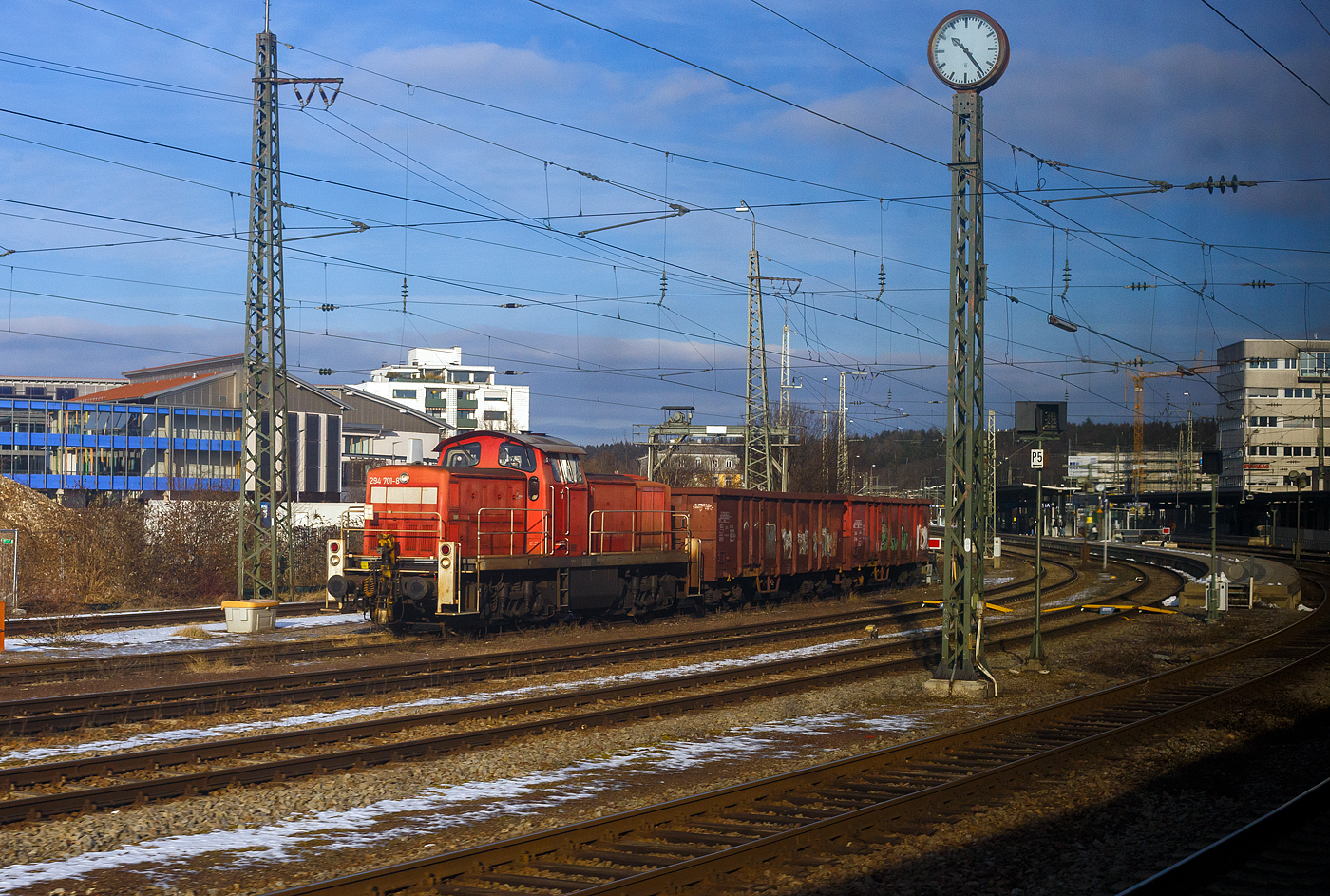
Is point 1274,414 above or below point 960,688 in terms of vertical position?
above

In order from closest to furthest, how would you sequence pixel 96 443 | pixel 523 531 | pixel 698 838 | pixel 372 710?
1. pixel 698 838
2. pixel 372 710
3. pixel 523 531
4. pixel 96 443

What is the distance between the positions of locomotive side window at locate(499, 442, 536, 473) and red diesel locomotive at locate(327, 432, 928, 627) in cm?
2

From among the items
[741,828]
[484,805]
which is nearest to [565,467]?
[484,805]

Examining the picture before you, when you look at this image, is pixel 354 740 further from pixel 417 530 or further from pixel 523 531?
pixel 523 531

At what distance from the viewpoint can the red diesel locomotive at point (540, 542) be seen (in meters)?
19.5

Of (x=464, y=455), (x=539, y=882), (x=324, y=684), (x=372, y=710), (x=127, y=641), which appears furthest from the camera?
(x=464, y=455)

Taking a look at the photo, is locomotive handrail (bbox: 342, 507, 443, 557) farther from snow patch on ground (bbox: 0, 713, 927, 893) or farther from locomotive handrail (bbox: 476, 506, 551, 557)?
snow patch on ground (bbox: 0, 713, 927, 893)

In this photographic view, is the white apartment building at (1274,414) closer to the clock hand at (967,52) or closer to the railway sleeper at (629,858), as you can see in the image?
the clock hand at (967,52)

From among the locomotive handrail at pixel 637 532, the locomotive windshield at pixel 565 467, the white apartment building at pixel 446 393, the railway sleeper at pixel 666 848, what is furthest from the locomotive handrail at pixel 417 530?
the white apartment building at pixel 446 393

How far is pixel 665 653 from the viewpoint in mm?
18891

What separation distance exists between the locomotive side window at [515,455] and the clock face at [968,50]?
34.2ft

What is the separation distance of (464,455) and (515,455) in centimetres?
103

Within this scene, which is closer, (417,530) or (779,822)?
(779,822)

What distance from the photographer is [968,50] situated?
15305 mm
